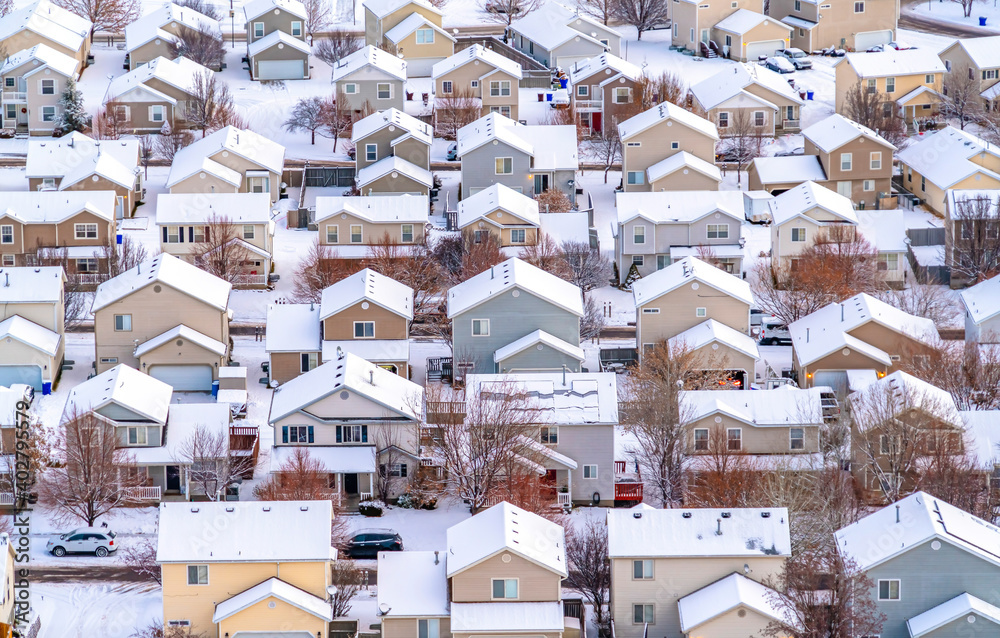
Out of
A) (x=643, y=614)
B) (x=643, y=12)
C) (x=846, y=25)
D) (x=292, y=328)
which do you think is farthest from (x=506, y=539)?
(x=643, y=12)

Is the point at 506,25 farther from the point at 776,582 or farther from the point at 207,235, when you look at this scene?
the point at 776,582

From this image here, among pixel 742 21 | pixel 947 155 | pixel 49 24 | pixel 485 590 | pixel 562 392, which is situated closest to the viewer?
pixel 485 590

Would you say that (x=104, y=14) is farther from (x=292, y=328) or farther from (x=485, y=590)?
(x=485, y=590)

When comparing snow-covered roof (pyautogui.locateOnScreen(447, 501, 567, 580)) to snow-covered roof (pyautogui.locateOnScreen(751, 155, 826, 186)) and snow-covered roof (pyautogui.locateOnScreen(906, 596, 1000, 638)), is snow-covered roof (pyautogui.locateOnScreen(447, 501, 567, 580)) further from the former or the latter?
snow-covered roof (pyautogui.locateOnScreen(751, 155, 826, 186))

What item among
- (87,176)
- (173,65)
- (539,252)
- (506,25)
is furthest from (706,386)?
(506,25)

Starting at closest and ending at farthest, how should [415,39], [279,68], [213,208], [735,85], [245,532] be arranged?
[245,532]
[213,208]
[735,85]
[279,68]
[415,39]

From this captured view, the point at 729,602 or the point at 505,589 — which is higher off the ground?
the point at 729,602

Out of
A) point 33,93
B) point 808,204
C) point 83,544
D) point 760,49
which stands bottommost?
point 83,544

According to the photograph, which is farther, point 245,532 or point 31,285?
point 31,285
